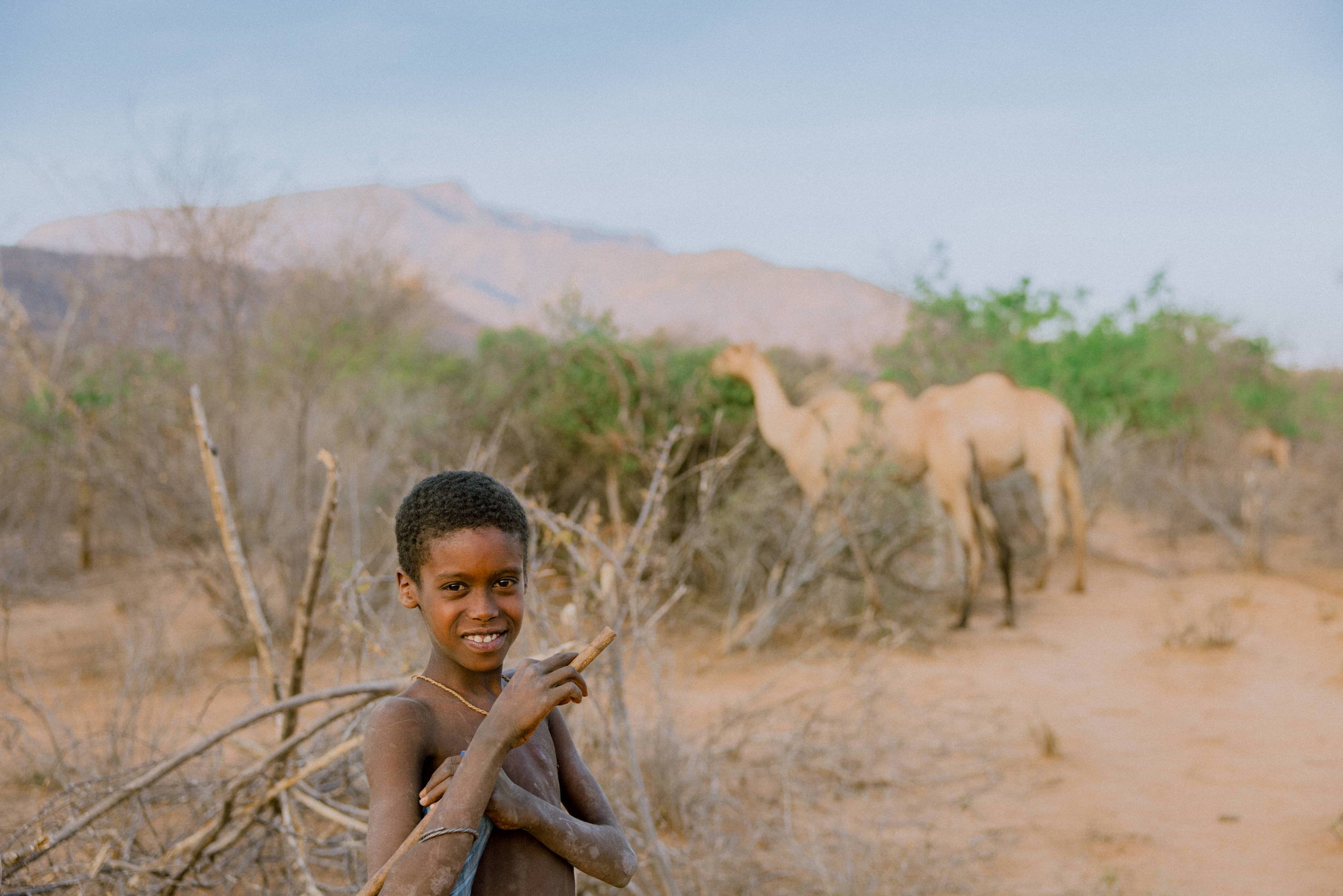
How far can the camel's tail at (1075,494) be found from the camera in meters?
9.12

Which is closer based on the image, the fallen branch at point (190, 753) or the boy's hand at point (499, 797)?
the boy's hand at point (499, 797)

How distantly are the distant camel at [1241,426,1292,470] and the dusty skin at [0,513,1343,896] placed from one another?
4.08 metres

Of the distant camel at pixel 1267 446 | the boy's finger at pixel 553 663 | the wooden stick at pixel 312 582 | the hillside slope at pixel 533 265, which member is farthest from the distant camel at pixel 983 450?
the boy's finger at pixel 553 663

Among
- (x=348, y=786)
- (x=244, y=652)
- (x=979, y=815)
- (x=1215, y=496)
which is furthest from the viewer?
(x=1215, y=496)

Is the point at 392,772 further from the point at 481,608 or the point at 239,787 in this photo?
the point at 239,787

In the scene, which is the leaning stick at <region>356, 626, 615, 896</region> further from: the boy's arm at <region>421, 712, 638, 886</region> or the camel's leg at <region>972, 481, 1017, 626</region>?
the camel's leg at <region>972, 481, 1017, 626</region>

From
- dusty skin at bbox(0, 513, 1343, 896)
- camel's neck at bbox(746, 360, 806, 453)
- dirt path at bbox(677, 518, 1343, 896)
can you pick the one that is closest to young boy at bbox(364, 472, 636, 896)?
dusty skin at bbox(0, 513, 1343, 896)

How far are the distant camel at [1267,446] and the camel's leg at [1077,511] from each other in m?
4.87

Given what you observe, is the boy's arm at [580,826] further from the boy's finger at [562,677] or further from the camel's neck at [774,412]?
the camel's neck at [774,412]

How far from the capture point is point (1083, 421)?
44.2 ft

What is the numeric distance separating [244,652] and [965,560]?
223 inches

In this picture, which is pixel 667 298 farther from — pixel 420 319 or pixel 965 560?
pixel 965 560

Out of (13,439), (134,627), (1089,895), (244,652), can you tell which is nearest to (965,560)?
(1089,895)

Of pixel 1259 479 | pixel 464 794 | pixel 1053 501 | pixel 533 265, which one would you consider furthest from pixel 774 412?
pixel 533 265
